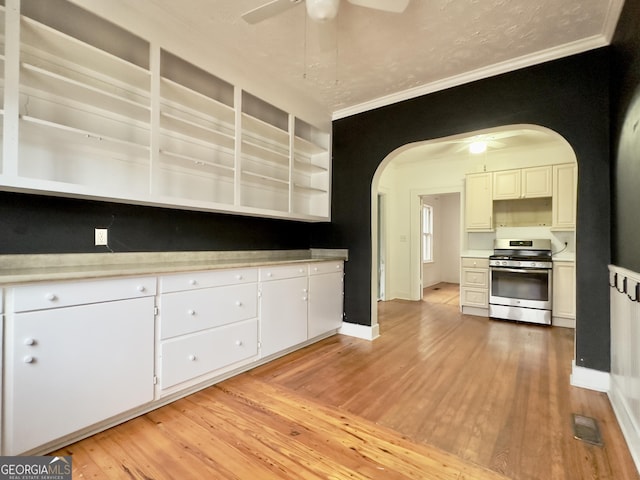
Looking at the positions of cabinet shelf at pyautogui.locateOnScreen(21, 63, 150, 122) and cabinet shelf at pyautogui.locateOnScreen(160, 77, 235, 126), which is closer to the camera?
cabinet shelf at pyautogui.locateOnScreen(21, 63, 150, 122)

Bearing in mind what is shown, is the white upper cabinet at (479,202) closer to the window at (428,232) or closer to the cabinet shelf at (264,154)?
the window at (428,232)

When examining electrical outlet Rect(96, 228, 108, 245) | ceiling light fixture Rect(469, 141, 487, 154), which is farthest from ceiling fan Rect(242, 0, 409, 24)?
ceiling light fixture Rect(469, 141, 487, 154)

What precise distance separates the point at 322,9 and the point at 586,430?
2.91 metres

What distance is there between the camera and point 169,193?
2.56 m

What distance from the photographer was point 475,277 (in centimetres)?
479

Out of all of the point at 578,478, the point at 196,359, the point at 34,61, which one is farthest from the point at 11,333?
the point at 578,478

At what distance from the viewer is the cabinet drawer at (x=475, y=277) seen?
4.71m

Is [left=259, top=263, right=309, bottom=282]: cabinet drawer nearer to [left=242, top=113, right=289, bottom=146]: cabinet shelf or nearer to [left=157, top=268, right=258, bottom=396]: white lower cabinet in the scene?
[left=157, top=268, right=258, bottom=396]: white lower cabinet

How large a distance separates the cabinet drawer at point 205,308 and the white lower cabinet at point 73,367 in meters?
0.11

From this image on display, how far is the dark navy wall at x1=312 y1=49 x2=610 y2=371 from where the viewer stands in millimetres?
2332

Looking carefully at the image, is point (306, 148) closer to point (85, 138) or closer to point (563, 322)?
point (85, 138)

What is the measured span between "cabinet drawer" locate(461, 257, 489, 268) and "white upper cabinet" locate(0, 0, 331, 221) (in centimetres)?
327

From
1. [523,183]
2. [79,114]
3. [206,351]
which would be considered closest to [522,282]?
[523,183]

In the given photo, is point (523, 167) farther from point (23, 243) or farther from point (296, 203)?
point (23, 243)
